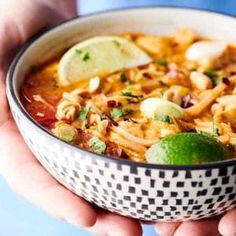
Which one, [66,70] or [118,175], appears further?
[66,70]

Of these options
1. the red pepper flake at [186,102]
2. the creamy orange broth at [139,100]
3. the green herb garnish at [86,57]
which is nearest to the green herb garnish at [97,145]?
the creamy orange broth at [139,100]

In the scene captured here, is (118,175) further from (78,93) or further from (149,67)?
(149,67)

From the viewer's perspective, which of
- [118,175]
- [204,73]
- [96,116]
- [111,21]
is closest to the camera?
[118,175]

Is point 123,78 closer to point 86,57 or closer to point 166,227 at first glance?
point 86,57

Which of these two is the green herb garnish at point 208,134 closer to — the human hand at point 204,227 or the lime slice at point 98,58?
the human hand at point 204,227

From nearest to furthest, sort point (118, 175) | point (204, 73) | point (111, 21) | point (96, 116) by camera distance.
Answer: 1. point (118, 175)
2. point (96, 116)
3. point (204, 73)
4. point (111, 21)

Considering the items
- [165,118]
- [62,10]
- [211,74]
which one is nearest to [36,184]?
[165,118]

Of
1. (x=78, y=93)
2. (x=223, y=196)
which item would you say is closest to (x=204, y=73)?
(x=78, y=93)
